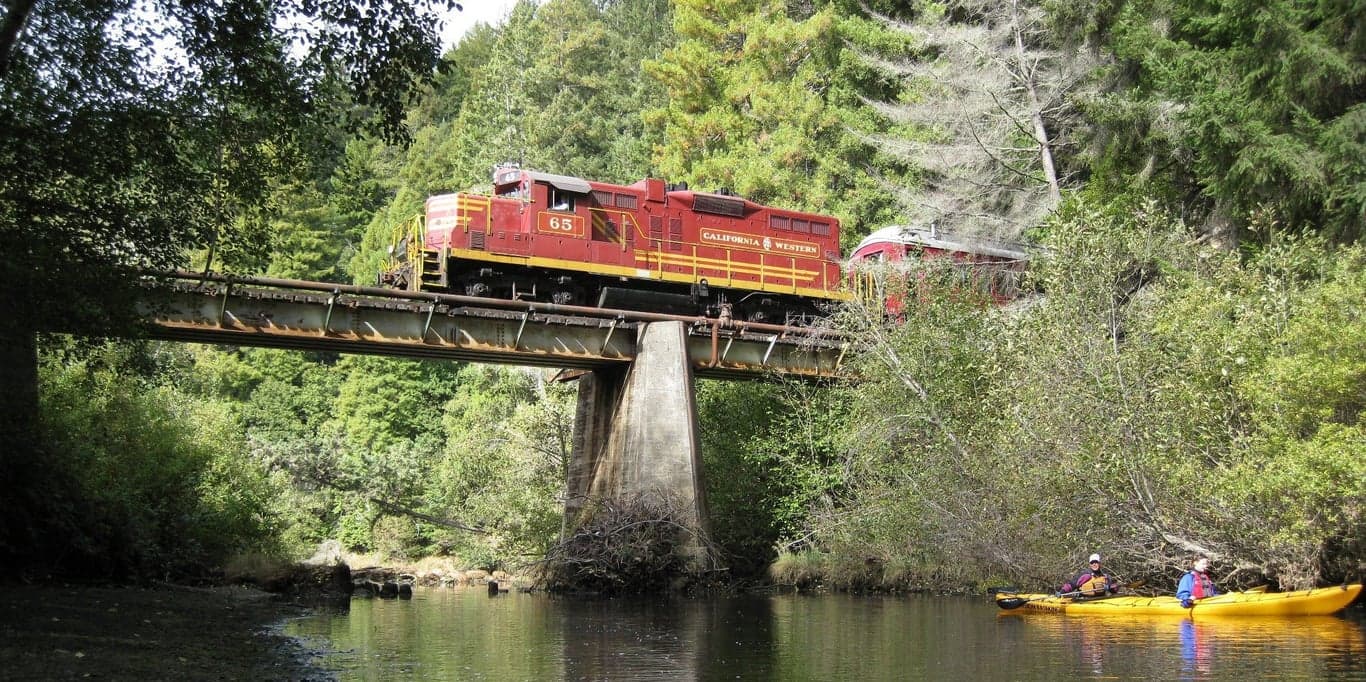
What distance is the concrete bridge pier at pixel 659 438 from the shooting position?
84.0ft

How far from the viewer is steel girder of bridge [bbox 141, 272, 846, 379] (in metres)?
23.0

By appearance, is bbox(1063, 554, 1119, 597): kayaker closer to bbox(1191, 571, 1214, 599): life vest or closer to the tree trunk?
bbox(1191, 571, 1214, 599): life vest

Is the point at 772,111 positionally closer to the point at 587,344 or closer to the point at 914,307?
the point at 914,307

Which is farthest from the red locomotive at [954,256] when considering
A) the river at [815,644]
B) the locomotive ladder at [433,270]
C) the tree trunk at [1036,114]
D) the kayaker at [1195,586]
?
the kayaker at [1195,586]

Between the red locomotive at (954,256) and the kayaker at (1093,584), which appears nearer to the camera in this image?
the kayaker at (1093,584)

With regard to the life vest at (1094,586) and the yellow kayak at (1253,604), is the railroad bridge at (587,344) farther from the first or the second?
the yellow kayak at (1253,604)

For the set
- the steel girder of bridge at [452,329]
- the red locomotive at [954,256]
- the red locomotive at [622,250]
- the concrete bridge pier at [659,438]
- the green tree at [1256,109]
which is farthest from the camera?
the red locomotive at [954,256]

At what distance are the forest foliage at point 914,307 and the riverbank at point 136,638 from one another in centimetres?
322

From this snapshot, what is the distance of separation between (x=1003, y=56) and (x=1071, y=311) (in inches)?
567

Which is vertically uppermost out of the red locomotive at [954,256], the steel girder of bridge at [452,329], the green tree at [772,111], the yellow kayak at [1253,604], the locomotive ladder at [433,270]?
the green tree at [772,111]

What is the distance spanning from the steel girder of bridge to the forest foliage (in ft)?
3.83

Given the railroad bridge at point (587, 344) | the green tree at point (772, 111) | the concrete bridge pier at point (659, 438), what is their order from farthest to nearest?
the green tree at point (772, 111), the concrete bridge pier at point (659, 438), the railroad bridge at point (587, 344)

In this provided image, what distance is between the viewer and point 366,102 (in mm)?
14016

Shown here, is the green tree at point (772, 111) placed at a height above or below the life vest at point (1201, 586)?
above
